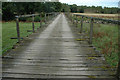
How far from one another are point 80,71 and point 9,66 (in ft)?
4.94

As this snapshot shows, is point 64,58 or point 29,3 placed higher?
point 29,3

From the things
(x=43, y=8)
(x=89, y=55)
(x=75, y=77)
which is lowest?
(x=75, y=77)

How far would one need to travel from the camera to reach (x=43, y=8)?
104 feet

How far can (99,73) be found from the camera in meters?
2.40

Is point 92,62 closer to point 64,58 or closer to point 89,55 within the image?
point 89,55

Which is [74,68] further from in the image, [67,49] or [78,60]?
[67,49]

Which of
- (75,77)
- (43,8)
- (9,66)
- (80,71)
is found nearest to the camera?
(75,77)

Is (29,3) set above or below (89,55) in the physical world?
above

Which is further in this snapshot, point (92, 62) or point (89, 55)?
point (89, 55)

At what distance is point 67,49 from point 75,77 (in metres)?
1.58

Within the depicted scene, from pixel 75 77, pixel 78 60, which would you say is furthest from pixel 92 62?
pixel 75 77

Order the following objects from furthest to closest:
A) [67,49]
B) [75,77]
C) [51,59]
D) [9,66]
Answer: [67,49] → [51,59] → [9,66] → [75,77]

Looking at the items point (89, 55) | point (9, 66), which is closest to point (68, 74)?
point (89, 55)

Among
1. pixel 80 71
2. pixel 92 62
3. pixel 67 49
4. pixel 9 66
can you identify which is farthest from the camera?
pixel 67 49
